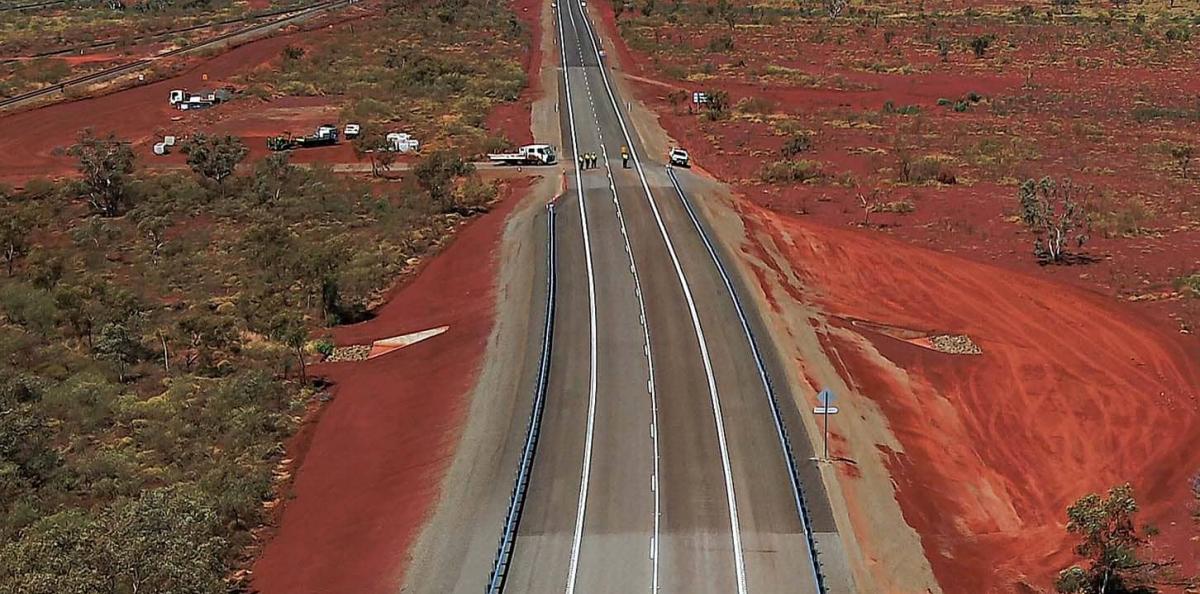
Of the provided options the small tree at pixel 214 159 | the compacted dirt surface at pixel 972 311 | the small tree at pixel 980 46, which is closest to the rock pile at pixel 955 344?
the compacted dirt surface at pixel 972 311

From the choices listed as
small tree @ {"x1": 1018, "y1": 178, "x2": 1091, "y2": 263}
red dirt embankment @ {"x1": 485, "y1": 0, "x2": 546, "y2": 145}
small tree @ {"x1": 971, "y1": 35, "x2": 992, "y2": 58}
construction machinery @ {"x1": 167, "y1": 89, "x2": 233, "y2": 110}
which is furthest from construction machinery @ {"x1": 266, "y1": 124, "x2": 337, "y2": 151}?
small tree @ {"x1": 971, "y1": 35, "x2": 992, "y2": 58}

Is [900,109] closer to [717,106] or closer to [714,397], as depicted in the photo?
[717,106]

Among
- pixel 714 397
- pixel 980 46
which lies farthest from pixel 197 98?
pixel 980 46

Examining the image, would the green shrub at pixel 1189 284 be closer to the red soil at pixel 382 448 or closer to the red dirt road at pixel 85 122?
the red soil at pixel 382 448

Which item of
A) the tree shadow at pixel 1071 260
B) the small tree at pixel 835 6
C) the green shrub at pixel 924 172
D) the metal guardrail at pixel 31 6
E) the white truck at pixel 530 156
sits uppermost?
the metal guardrail at pixel 31 6

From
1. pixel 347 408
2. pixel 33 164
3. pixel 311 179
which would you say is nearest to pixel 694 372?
pixel 347 408
